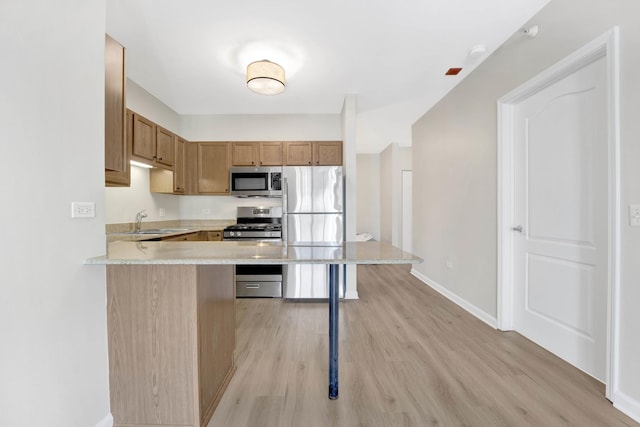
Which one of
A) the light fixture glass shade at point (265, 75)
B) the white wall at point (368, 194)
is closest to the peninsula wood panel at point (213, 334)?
the light fixture glass shade at point (265, 75)

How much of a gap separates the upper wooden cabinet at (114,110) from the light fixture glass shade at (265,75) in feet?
3.43

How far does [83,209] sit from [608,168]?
9.18 ft

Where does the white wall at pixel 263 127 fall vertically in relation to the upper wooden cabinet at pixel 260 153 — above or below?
above

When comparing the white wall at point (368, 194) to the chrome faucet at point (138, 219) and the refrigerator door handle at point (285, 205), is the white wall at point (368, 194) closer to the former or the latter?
the refrigerator door handle at point (285, 205)

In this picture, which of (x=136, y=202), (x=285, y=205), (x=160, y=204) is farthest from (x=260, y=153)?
(x=136, y=202)

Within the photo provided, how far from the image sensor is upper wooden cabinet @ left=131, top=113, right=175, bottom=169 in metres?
2.86

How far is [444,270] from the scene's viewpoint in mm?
3533

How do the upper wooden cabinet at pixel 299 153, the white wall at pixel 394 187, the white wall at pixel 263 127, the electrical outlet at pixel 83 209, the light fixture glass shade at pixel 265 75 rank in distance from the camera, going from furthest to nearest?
the white wall at pixel 394 187 → the white wall at pixel 263 127 → the upper wooden cabinet at pixel 299 153 → the light fixture glass shade at pixel 265 75 → the electrical outlet at pixel 83 209

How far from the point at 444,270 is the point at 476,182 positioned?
1.27m

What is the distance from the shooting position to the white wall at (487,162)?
57.2 inches

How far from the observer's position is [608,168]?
156cm

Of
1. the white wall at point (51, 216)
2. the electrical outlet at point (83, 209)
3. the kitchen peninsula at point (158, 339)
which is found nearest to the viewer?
the white wall at point (51, 216)

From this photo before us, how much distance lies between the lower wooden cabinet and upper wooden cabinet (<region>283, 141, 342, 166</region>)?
287 cm

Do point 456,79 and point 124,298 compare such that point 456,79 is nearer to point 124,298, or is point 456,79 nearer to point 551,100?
point 551,100
